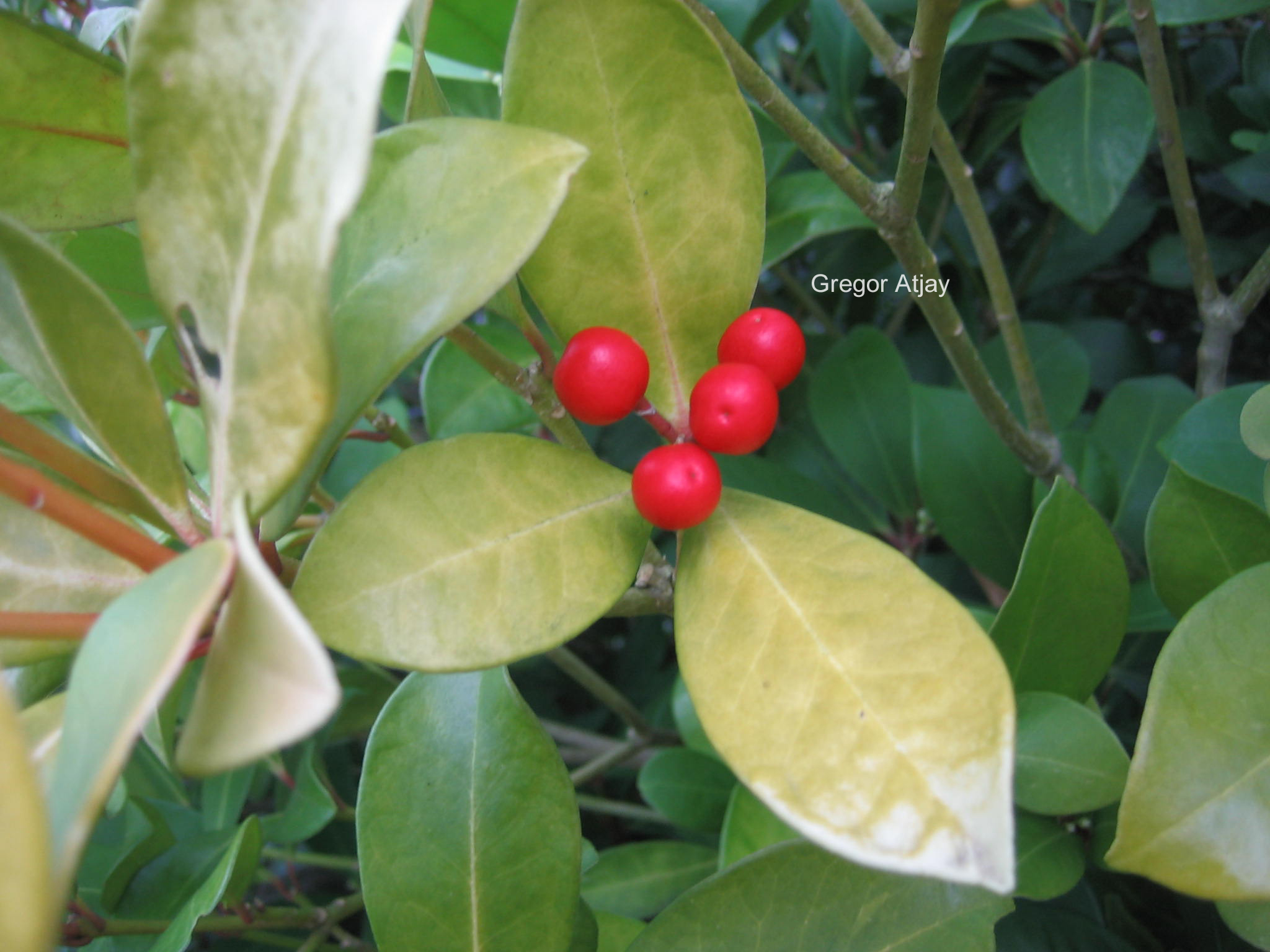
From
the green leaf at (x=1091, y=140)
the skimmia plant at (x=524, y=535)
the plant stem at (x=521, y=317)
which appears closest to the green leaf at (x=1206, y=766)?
the skimmia plant at (x=524, y=535)

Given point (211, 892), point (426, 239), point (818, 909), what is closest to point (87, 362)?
point (426, 239)

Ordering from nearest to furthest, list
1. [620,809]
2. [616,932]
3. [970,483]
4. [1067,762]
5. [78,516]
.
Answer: [78,516]
[1067,762]
[616,932]
[970,483]
[620,809]

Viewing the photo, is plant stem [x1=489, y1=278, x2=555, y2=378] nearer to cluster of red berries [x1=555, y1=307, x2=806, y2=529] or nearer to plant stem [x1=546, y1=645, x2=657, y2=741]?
cluster of red berries [x1=555, y1=307, x2=806, y2=529]

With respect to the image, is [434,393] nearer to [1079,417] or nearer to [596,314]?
[596,314]

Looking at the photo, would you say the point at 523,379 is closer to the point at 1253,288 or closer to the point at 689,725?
the point at 689,725

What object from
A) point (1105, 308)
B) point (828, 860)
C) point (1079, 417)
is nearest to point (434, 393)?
point (828, 860)
